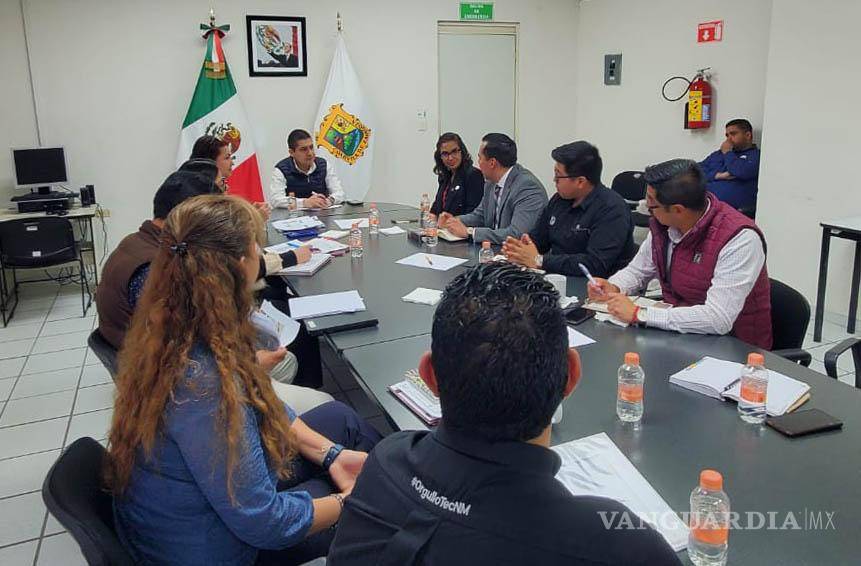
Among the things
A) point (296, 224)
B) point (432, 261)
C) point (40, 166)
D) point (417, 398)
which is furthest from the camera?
point (40, 166)

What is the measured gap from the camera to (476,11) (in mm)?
6457

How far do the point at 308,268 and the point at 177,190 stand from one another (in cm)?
88

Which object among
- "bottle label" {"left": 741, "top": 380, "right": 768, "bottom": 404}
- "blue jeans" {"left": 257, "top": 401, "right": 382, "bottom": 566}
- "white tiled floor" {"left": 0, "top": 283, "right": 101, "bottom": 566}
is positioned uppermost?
"bottle label" {"left": 741, "top": 380, "right": 768, "bottom": 404}

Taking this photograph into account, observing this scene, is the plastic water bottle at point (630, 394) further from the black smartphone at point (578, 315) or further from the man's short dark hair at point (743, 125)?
the man's short dark hair at point (743, 125)

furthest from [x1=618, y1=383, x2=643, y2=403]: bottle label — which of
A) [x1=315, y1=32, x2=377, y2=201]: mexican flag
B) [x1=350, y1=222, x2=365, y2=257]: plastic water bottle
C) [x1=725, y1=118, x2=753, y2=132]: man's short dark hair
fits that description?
[x1=315, y1=32, x2=377, y2=201]: mexican flag

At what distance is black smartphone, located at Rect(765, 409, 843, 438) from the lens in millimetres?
1484

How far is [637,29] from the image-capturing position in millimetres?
6105

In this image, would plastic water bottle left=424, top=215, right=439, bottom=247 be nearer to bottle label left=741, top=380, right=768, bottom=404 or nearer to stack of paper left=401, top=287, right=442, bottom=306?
stack of paper left=401, top=287, right=442, bottom=306

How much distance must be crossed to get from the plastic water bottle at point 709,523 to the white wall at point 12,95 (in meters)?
5.82

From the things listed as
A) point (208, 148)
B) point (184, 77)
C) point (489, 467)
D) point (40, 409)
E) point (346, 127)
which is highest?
point (184, 77)

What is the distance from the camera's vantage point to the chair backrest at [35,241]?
4.55 m

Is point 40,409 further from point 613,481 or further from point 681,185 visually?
point 681,185

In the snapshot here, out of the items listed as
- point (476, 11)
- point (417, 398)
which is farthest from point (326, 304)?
point (476, 11)

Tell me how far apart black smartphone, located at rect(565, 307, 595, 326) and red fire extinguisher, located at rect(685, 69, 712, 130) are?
3810mm
